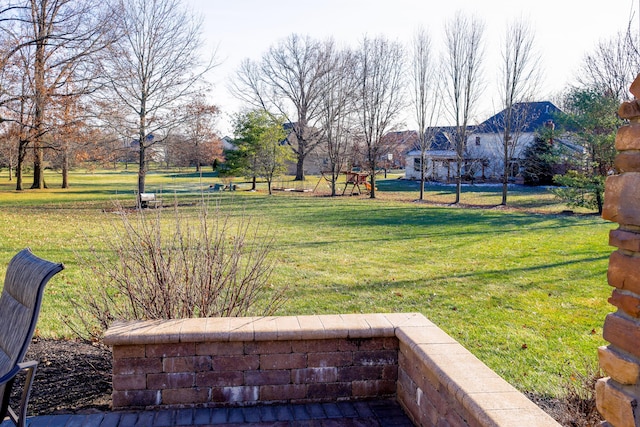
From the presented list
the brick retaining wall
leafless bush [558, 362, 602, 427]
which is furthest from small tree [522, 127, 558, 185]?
the brick retaining wall

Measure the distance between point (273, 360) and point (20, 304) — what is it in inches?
55.6

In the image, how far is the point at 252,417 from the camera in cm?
313

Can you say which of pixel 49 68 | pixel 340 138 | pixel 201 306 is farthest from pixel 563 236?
pixel 340 138

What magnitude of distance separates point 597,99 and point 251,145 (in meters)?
16.9

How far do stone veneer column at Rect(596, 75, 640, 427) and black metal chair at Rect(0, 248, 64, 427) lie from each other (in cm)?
222

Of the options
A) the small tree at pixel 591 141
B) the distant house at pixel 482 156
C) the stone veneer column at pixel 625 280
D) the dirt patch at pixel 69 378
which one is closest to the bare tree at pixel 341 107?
the distant house at pixel 482 156

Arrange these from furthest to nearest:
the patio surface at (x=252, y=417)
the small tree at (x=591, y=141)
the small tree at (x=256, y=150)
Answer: the small tree at (x=256, y=150), the small tree at (x=591, y=141), the patio surface at (x=252, y=417)

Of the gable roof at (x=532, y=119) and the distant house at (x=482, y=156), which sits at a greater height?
the gable roof at (x=532, y=119)

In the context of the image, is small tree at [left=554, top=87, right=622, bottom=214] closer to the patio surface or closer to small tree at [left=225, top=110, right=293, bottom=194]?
small tree at [left=225, top=110, right=293, bottom=194]

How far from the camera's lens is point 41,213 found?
1691 centimetres

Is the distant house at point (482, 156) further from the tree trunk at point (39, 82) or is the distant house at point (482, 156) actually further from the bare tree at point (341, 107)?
the tree trunk at point (39, 82)

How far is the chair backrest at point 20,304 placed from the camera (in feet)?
7.88

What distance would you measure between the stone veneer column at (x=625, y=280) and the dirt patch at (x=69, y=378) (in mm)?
2829

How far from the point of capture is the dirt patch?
326 centimetres
